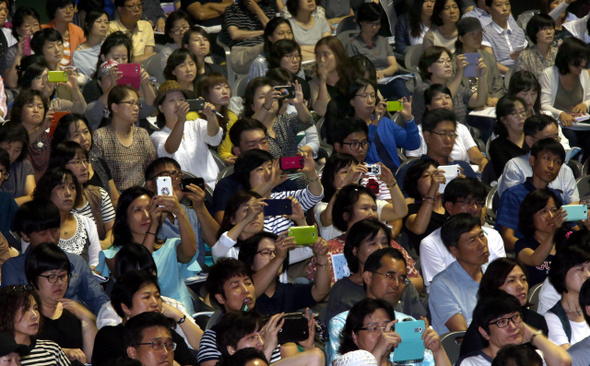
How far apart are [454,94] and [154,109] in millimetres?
2321

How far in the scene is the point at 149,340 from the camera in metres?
3.56

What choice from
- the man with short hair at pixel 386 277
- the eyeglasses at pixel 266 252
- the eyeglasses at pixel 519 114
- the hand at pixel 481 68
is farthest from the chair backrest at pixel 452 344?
the hand at pixel 481 68

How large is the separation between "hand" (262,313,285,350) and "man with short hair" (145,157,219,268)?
120cm

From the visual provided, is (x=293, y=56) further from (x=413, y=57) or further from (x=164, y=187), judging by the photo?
(x=164, y=187)

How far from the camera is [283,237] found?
169 inches

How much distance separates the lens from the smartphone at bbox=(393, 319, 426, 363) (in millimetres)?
3678

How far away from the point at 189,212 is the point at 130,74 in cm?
147

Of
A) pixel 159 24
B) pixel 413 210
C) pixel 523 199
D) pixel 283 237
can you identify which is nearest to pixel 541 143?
pixel 523 199

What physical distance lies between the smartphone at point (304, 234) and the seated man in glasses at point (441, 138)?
1.59 meters

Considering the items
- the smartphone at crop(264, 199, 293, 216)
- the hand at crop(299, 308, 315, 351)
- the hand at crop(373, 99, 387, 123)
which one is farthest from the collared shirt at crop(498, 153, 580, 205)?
the hand at crop(299, 308, 315, 351)

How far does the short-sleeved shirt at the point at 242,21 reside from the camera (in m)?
7.36

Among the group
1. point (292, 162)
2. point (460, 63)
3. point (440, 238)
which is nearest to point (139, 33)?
point (460, 63)

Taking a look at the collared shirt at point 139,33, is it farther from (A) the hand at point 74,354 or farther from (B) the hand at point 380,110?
(A) the hand at point 74,354

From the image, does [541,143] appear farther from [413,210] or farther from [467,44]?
[467,44]
